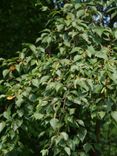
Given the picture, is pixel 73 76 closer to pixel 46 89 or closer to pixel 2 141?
pixel 46 89

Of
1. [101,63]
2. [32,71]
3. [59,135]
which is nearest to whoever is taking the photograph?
[59,135]

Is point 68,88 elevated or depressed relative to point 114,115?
elevated

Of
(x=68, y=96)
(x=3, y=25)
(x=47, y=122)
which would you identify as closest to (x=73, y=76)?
(x=68, y=96)

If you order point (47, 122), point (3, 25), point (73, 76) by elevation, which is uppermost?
point (73, 76)

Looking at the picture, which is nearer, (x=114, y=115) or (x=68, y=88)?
(x=114, y=115)

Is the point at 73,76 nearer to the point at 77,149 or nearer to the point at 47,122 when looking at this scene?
the point at 47,122

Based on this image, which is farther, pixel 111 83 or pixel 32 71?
pixel 32 71

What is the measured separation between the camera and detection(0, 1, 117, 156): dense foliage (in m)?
2.70

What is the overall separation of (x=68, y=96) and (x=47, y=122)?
203 millimetres

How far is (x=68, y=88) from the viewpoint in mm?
2752

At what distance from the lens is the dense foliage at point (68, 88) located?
106 inches

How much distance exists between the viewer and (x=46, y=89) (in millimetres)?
2799

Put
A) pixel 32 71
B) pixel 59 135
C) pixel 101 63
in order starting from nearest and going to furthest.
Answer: pixel 59 135 < pixel 101 63 < pixel 32 71

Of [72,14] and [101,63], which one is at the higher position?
[72,14]
